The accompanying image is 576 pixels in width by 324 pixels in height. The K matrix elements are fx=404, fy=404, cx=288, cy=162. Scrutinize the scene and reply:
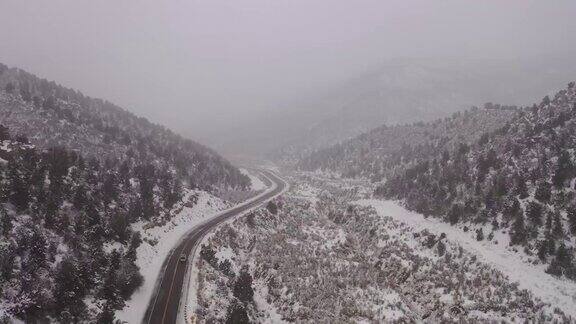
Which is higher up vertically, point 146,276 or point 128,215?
point 128,215

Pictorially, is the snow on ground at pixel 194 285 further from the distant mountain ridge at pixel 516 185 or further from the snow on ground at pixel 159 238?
the distant mountain ridge at pixel 516 185

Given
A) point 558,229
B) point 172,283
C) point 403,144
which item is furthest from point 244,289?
point 403,144

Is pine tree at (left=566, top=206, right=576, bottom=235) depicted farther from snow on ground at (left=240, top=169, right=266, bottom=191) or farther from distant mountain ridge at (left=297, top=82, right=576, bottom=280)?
snow on ground at (left=240, top=169, right=266, bottom=191)

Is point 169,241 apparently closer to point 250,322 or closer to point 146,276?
point 146,276

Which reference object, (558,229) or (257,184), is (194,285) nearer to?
(558,229)

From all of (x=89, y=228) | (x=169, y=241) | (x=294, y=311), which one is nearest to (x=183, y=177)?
(x=169, y=241)

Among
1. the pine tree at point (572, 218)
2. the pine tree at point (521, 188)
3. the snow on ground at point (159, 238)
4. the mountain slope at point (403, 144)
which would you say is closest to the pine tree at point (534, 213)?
the pine tree at point (572, 218)
